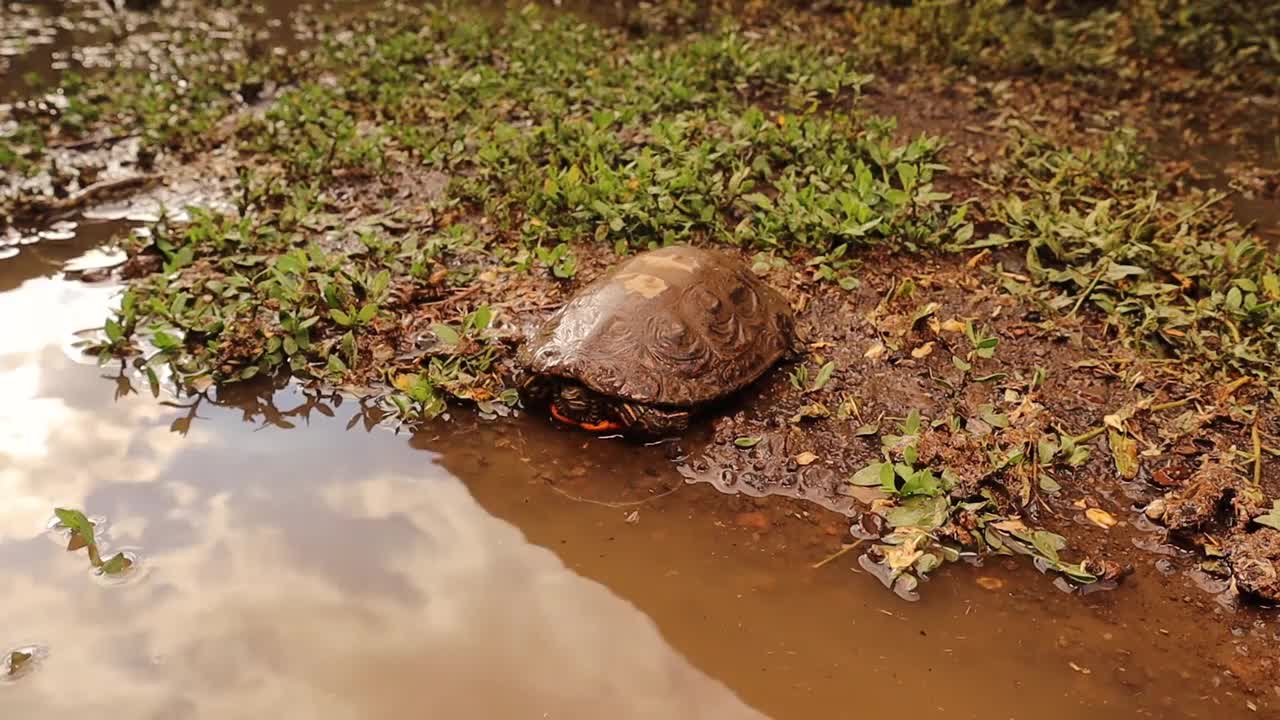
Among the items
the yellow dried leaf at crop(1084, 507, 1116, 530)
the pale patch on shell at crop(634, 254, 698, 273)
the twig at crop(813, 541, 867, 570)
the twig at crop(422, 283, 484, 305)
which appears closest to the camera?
the twig at crop(813, 541, 867, 570)

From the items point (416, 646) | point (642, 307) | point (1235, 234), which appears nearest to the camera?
point (416, 646)

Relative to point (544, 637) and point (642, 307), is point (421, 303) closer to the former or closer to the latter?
point (642, 307)

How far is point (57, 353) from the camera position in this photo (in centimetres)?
414

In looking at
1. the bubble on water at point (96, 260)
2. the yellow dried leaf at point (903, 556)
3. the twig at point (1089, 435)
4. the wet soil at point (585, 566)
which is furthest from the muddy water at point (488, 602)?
the bubble on water at point (96, 260)

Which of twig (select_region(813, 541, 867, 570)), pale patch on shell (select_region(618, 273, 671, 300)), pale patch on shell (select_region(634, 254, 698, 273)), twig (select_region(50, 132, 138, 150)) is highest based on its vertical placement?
pale patch on shell (select_region(634, 254, 698, 273))

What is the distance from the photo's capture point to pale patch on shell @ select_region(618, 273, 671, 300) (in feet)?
11.9

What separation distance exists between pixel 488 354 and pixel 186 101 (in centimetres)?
474

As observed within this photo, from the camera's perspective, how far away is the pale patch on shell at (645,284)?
142 inches

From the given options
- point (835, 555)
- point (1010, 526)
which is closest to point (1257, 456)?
point (1010, 526)

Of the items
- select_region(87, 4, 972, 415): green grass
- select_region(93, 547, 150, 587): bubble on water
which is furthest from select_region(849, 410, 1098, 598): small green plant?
select_region(93, 547, 150, 587): bubble on water

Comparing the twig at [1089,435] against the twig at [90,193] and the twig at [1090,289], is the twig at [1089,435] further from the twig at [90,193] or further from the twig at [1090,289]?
the twig at [90,193]

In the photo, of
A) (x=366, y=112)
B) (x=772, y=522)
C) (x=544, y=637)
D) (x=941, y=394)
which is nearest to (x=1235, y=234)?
(x=941, y=394)

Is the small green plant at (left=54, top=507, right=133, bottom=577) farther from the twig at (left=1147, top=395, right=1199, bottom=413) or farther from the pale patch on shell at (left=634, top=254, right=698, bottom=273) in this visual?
the twig at (left=1147, top=395, right=1199, bottom=413)

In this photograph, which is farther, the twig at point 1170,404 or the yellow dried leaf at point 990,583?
the twig at point 1170,404
